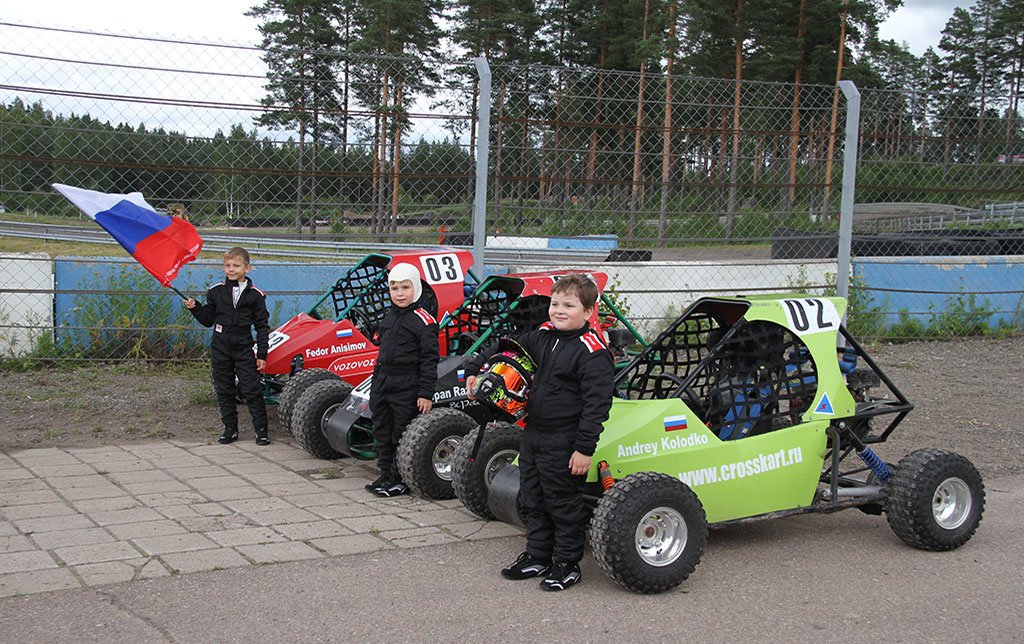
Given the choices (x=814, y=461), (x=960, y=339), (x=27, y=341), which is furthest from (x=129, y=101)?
(x=960, y=339)

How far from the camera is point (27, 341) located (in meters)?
9.97

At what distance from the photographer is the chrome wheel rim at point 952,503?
570 cm

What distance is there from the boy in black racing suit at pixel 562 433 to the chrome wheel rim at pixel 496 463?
0.93 m

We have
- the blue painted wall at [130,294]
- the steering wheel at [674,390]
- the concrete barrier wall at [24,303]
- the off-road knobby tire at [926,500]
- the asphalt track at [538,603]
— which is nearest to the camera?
the asphalt track at [538,603]

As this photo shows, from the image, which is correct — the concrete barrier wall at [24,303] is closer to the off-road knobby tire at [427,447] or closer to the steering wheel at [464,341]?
the steering wheel at [464,341]

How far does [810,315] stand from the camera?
18.8 ft

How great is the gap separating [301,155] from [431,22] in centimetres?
212

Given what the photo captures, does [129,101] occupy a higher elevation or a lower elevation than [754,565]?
higher

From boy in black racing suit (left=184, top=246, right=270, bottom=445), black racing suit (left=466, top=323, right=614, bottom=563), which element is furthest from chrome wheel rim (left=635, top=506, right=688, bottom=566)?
boy in black racing suit (left=184, top=246, right=270, bottom=445)

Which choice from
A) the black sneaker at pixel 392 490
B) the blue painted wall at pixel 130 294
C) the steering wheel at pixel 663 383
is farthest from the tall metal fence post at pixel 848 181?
the blue painted wall at pixel 130 294

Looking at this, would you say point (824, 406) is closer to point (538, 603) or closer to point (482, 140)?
point (538, 603)

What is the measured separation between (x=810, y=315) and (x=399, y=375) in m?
2.61

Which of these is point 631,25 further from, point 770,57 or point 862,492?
point 862,492

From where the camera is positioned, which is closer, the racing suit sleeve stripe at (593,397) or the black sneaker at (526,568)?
the racing suit sleeve stripe at (593,397)
